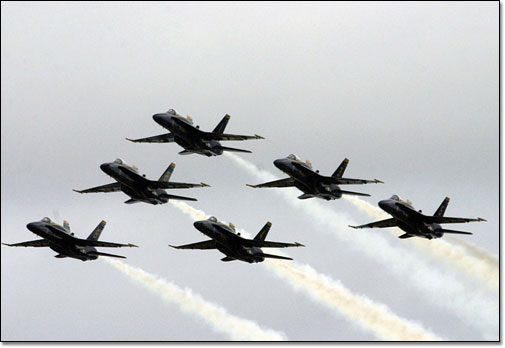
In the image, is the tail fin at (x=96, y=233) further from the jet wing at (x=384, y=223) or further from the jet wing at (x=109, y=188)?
the jet wing at (x=384, y=223)

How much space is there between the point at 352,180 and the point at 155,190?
22.9 m

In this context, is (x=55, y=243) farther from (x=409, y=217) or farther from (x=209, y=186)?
(x=409, y=217)

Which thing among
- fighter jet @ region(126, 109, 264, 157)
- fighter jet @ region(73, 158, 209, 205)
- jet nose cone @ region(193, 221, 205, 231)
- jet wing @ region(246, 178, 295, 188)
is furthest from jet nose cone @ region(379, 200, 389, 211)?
fighter jet @ region(73, 158, 209, 205)

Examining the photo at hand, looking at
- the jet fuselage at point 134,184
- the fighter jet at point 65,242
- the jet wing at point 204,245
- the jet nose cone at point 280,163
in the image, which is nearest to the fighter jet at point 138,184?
the jet fuselage at point 134,184

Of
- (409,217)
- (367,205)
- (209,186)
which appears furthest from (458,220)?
(209,186)

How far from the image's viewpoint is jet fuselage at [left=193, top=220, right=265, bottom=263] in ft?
418

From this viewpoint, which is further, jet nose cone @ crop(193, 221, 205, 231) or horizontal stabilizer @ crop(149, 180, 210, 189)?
horizontal stabilizer @ crop(149, 180, 210, 189)

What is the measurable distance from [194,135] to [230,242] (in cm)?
1457

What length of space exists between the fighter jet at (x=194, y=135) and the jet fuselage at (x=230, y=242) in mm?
10717

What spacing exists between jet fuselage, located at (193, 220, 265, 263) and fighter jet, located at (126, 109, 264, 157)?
10717 millimetres

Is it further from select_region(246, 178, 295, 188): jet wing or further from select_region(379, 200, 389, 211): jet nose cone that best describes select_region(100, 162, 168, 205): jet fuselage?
select_region(379, 200, 389, 211): jet nose cone

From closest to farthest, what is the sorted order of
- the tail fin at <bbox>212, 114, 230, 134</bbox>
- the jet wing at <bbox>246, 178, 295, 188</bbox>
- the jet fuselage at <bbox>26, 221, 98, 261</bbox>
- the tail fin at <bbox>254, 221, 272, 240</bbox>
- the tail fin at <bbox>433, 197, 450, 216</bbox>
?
1. the tail fin at <bbox>254, 221, 272, 240</bbox>
2. the jet fuselage at <bbox>26, 221, 98, 261</bbox>
3. the tail fin at <bbox>433, 197, 450, 216</bbox>
4. the tail fin at <bbox>212, 114, 230, 134</bbox>
5. the jet wing at <bbox>246, 178, 295, 188</bbox>

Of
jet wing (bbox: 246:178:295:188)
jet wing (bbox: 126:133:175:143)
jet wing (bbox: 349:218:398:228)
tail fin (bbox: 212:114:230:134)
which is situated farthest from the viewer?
jet wing (bbox: 126:133:175:143)

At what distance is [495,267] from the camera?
136 metres
